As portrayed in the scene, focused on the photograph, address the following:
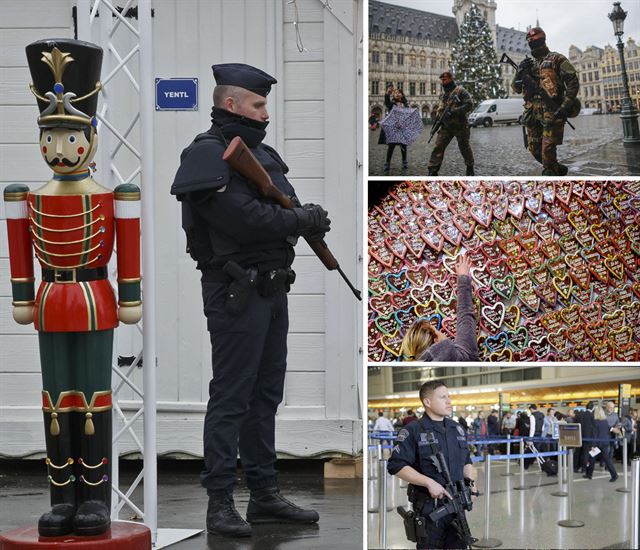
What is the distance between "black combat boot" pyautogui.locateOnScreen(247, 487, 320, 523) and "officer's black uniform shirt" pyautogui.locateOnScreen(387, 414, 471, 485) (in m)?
0.82

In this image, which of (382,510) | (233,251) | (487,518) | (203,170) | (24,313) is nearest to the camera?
(24,313)

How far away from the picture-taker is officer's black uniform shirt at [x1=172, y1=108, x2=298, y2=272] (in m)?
4.76

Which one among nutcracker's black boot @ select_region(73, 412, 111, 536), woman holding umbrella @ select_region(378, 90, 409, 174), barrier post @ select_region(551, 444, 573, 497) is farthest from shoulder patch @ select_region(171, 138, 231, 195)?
barrier post @ select_region(551, 444, 573, 497)

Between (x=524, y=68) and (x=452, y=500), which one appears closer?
(x=452, y=500)

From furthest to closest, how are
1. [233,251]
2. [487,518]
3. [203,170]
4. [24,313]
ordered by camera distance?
[487,518], [233,251], [203,170], [24,313]

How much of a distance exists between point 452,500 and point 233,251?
1.36 m

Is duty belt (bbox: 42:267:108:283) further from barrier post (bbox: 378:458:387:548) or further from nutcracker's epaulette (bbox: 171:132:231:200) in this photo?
barrier post (bbox: 378:458:387:548)

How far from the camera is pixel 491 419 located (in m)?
5.14

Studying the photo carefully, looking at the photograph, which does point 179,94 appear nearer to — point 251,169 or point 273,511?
point 251,169

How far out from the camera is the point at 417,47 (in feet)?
14.7

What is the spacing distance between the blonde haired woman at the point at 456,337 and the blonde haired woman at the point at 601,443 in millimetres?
550

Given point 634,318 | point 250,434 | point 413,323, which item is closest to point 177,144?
point 250,434

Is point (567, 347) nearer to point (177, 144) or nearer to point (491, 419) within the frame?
point (491, 419)

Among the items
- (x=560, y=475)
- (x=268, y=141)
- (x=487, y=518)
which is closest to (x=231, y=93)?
(x=268, y=141)
